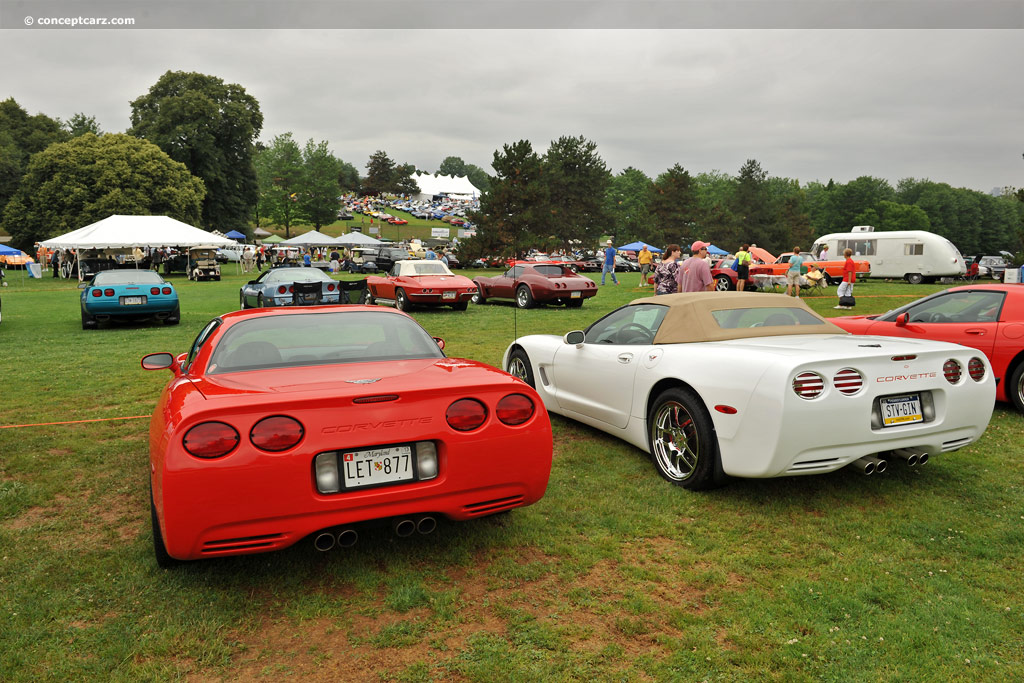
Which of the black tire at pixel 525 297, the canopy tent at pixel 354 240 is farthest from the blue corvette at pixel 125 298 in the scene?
the canopy tent at pixel 354 240

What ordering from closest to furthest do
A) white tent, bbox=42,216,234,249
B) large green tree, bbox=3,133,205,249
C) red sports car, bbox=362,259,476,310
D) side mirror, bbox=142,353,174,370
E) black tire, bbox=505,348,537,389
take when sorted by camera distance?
side mirror, bbox=142,353,174,370 → black tire, bbox=505,348,537,389 → red sports car, bbox=362,259,476,310 → white tent, bbox=42,216,234,249 → large green tree, bbox=3,133,205,249

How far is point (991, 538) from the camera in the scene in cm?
370

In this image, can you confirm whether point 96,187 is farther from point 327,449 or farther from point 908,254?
point 327,449

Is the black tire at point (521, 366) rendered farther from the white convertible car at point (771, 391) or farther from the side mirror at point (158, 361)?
the side mirror at point (158, 361)

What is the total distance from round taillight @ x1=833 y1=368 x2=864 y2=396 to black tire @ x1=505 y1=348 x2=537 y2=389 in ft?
10.1

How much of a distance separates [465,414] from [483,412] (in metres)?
0.10

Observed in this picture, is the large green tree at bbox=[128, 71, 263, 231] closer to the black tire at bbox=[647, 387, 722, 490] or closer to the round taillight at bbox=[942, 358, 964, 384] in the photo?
the black tire at bbox=[647, 387, 722, 490]

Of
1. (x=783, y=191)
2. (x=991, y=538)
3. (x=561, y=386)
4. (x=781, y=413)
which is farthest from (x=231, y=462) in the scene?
(x=783, y=191)

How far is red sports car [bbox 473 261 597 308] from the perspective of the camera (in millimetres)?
18438

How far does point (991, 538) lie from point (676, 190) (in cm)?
6975

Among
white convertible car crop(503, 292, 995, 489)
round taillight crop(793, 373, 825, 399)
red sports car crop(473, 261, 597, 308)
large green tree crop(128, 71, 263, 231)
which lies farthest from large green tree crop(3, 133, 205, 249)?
round taillight crop(793, 373, 825, 399)

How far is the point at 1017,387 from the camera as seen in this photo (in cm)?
636

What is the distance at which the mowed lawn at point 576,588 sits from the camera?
2.62 m

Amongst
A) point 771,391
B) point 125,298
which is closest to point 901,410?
point 771,391
